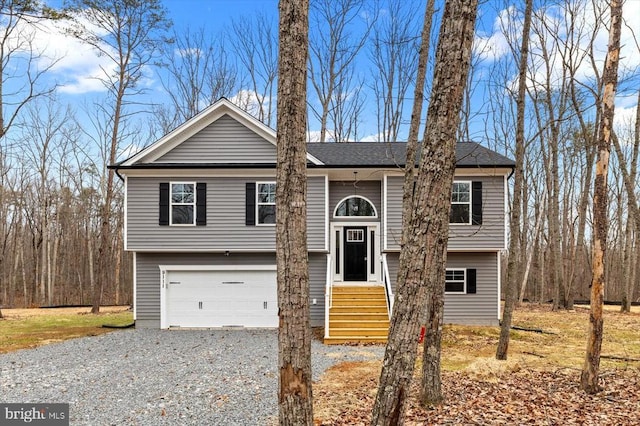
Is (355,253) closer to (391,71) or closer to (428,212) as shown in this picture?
(428,212)

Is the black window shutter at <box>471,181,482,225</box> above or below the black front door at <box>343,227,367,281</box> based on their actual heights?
above

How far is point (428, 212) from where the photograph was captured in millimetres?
3260

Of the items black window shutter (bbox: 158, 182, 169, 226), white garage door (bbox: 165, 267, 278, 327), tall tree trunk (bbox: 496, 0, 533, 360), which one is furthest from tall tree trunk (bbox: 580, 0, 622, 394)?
black window shutter (bbox: 158, 182, 169, 226)

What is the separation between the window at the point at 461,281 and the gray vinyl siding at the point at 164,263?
3935mm

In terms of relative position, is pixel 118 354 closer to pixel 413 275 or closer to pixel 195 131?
pixel 195 131

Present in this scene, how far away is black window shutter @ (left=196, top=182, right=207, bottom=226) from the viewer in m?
13.3

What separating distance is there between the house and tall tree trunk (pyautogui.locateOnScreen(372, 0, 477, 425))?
9.65m

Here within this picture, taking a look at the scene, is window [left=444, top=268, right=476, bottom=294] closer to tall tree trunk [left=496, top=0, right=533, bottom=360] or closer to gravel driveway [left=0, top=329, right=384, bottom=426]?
gravel driveway [left=0, top=329, right=384, bottom=426]

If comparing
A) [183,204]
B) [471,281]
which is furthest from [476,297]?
[183,204]

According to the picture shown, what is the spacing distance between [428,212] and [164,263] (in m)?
11.9

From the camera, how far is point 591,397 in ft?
20.6

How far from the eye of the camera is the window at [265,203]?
13.3 m

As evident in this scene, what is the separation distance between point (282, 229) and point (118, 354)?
8.36m

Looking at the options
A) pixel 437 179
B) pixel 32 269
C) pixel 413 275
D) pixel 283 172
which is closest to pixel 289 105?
pixel 283 172
